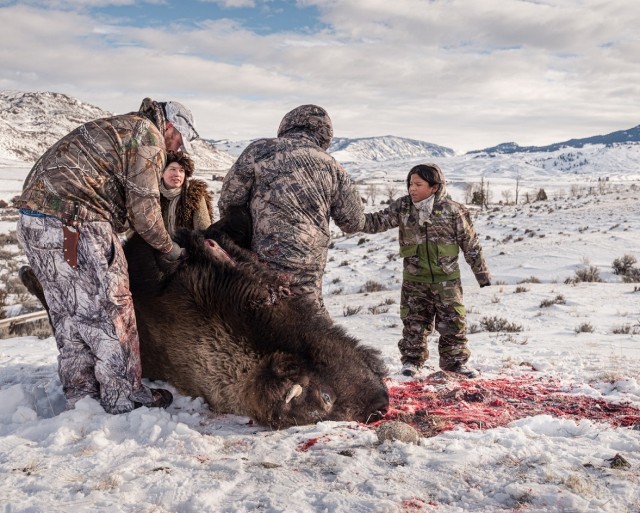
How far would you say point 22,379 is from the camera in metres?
4.78

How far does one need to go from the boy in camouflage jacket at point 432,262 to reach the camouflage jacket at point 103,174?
7.80 ft

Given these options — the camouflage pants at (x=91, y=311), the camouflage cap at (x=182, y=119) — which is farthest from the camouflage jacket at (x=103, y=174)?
the camouflage cap at (x=182, y=119)

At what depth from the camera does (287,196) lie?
179 inches

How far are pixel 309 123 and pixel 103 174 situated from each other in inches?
75.7

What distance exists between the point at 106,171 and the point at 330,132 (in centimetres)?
209

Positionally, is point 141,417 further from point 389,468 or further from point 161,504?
point 389,468

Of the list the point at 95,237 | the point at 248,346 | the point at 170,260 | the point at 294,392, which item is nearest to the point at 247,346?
the point at 248,346

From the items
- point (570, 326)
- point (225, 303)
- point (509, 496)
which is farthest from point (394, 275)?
point (509, 496)

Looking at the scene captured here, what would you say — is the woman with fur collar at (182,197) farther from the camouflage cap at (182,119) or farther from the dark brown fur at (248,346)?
the dark brown fur at (248,346)

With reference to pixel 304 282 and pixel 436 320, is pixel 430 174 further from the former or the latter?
pixel 304 282

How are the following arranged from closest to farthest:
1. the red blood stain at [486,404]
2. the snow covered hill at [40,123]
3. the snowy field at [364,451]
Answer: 1. the snowy field at [364,451]
2. the red blood stain at [486,404]
3. the snow covered hill at [40,123]

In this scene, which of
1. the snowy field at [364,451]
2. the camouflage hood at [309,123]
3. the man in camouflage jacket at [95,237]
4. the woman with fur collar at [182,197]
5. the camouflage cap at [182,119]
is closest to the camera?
the snowy field at [364,451]

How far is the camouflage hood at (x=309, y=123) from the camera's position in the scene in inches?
189

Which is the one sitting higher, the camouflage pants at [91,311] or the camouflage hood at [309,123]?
the camouflage hood at [309,123]
